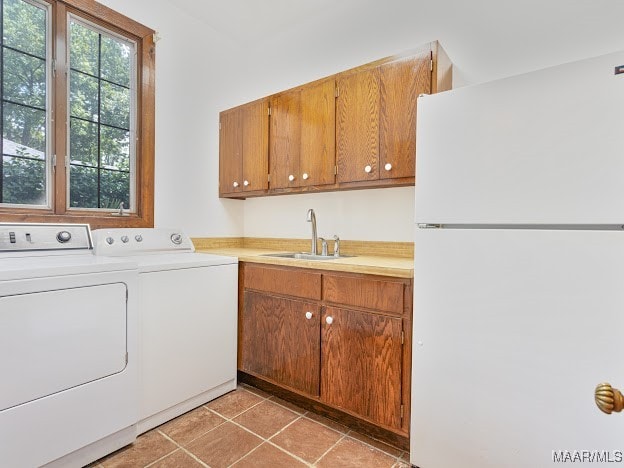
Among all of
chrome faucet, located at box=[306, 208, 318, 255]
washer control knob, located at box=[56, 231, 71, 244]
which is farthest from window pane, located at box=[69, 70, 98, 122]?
chrome faucet, located at box=[306, 208, 318, 255]

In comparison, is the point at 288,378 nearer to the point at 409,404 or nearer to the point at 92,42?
the point at 409,404

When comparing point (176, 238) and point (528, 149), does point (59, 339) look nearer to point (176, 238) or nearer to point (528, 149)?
→ point (176, 238)

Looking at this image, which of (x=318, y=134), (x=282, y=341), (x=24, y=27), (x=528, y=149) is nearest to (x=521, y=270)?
(x=528, y=149)

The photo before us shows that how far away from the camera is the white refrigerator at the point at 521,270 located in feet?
3.31

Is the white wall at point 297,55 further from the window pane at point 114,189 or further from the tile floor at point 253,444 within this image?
the tile floor at point 253,444

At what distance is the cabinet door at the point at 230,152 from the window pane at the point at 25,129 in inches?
47.3

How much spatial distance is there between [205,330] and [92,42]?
6.59 feet

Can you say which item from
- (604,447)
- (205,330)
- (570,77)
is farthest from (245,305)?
(570,77)

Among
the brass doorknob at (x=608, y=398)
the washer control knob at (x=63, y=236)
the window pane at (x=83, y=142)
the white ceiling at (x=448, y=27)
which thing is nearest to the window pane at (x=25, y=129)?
the window pane at (x=83, y=142)

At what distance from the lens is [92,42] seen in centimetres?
211

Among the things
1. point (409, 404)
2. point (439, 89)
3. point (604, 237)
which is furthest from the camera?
point (439, 89)

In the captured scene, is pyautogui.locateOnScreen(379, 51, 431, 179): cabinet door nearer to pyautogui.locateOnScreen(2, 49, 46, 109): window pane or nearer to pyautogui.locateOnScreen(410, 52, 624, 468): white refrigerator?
pyautogui.locateOnScreen(410, 52, 624, 468): white refrigerator

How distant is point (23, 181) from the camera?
1844 millimetres

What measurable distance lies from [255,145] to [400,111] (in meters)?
1.19
